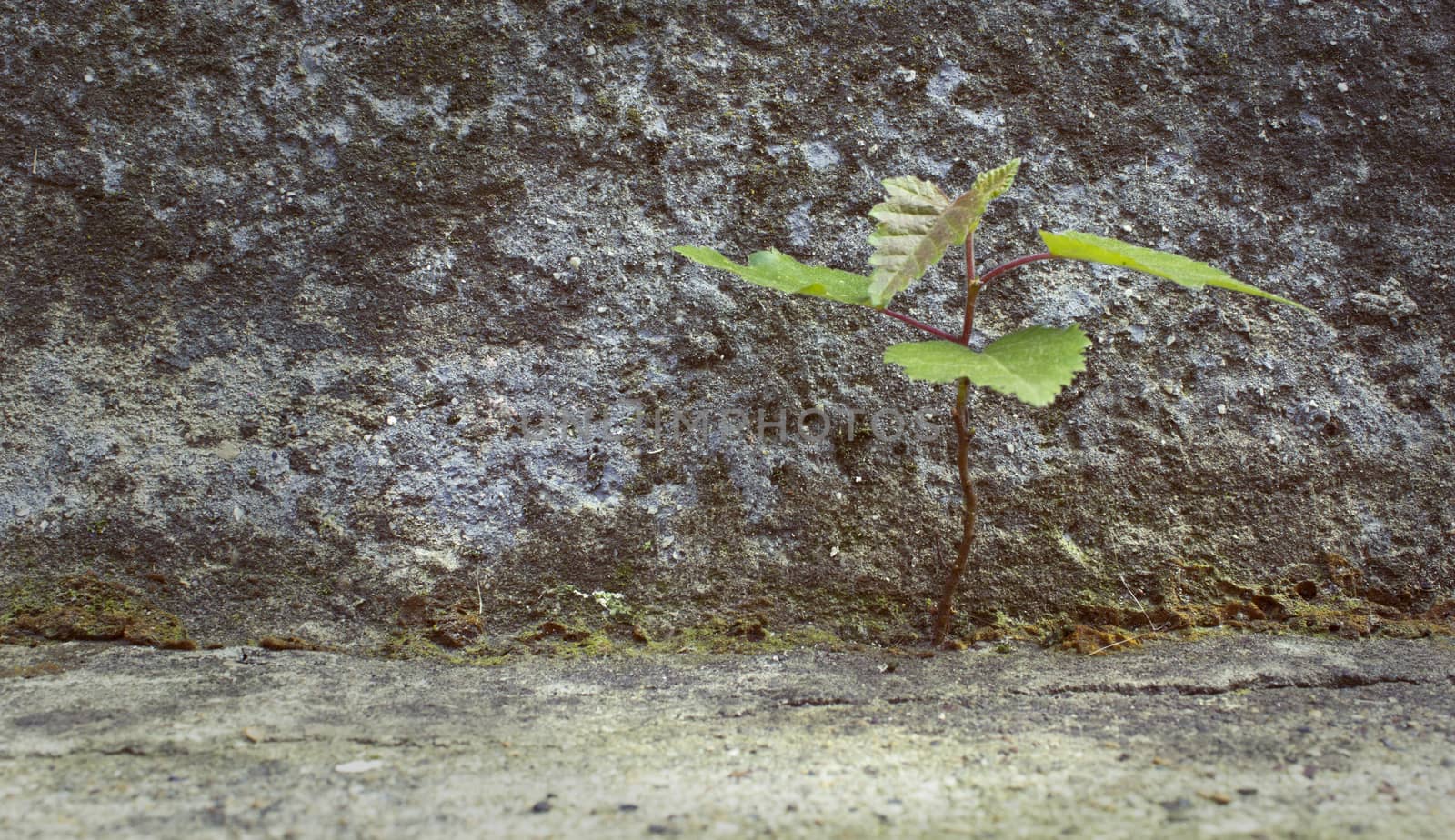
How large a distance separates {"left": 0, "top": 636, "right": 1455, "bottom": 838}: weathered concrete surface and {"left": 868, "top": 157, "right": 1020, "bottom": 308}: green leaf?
0.42m

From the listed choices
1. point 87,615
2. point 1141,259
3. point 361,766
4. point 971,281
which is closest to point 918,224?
point 971,281

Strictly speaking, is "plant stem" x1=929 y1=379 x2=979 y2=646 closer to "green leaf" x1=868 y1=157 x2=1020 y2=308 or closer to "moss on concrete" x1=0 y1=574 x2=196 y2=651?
"green leaf" x1=868 y1=157 x2=1020 y2=308

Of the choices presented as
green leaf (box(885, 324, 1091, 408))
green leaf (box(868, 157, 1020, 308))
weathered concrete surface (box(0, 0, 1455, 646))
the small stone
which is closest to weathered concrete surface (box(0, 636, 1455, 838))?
the small stone

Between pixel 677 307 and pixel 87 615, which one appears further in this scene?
→ pixel 677 307

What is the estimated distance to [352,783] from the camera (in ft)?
2.51

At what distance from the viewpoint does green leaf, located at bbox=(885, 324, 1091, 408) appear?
0.87 meters

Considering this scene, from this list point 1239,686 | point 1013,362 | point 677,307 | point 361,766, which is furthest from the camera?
point 677,307

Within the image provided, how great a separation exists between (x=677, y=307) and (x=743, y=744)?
24.3 inches

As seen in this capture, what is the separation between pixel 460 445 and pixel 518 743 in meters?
0.49

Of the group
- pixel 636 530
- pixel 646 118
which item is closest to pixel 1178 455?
pixel 636 530

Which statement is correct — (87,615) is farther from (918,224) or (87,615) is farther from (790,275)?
(918,224)

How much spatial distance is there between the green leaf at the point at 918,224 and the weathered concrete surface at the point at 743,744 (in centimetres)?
42

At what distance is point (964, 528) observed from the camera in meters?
1.15

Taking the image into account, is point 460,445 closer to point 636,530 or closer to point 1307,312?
point 636,530
